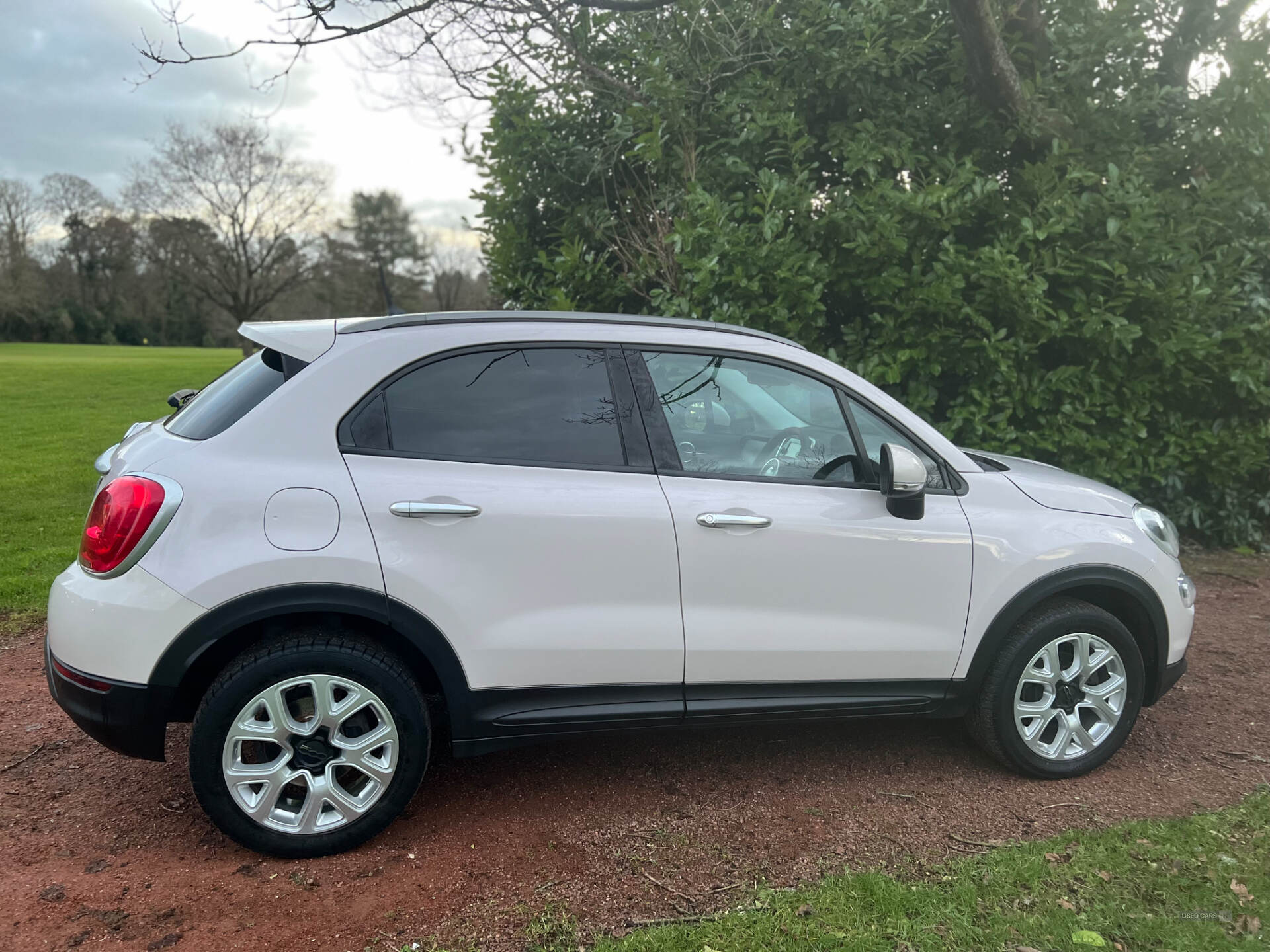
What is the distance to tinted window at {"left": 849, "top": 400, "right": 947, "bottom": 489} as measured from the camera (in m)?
3.50

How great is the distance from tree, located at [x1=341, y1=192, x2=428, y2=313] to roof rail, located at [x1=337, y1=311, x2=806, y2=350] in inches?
2140

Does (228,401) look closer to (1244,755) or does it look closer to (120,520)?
(120,520)

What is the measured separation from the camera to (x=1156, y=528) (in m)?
3.83

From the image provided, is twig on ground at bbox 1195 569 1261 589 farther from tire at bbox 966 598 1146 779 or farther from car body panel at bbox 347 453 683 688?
car body panel at bbox 347 453 683 688

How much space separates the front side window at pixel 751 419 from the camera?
132 inches

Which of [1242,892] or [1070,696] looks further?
[1070,696]

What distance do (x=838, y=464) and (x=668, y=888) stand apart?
1.60 m

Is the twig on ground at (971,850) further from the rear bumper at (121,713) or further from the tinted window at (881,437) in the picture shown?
the rear bumper at (121,713)

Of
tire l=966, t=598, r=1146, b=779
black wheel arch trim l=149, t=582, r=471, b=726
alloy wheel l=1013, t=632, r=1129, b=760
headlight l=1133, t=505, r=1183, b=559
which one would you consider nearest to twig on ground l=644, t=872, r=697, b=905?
black wheel arch trim l=149, t=582, r=471, b=726

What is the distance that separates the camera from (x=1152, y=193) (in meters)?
6.76

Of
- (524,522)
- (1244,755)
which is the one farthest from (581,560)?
(1244,755)

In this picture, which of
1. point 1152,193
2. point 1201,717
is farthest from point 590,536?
point 1152,193

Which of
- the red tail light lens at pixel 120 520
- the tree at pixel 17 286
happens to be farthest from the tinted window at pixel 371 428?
the tree at pixel 17 286

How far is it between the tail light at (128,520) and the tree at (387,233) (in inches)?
2155
